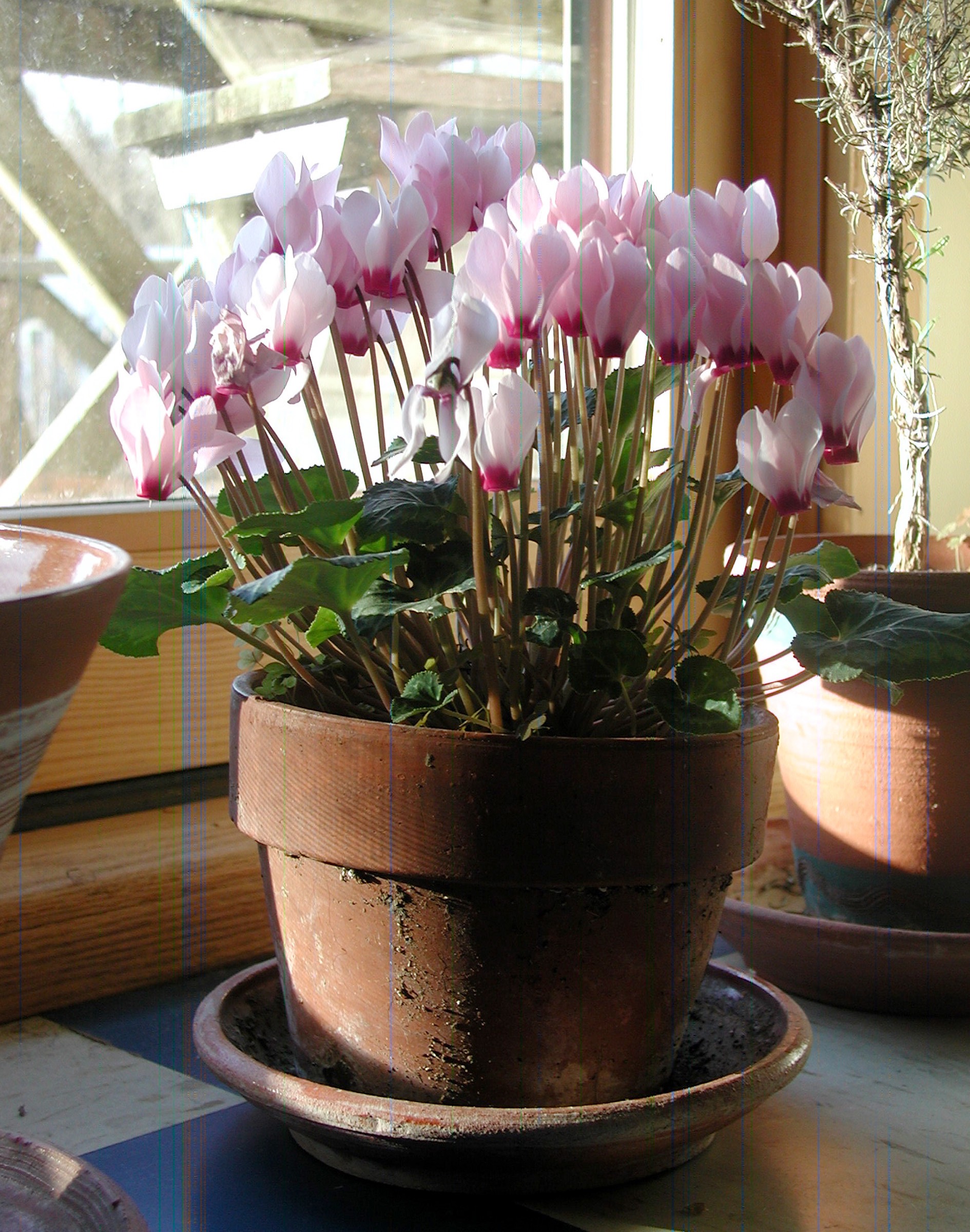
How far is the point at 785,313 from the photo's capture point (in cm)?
56

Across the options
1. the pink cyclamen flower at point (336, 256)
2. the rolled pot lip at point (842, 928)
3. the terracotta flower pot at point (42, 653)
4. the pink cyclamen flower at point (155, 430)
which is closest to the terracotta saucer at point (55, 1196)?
the terracotta flower pot at point (42, 653)

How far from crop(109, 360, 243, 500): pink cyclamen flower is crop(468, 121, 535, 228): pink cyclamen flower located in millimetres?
158

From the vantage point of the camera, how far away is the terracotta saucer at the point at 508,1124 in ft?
1.89

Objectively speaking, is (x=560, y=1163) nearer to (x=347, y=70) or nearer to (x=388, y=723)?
(x=388, y=723)

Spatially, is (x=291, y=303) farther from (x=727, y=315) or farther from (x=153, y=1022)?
(x=153, y=1022)

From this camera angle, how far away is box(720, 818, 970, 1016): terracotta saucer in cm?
88

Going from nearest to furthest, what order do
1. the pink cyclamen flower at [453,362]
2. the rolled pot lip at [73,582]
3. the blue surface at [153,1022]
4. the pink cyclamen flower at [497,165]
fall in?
1. the rolled pot lip at [73,582]
2. the pink cyclamen flower at [453,362]
3. the pink cyclamen flower at [497,165]
4. the blue surface at [153,1022]

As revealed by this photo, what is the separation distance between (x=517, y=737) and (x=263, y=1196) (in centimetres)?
27

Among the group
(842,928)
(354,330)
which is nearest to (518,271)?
(354,330)

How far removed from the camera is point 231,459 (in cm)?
67

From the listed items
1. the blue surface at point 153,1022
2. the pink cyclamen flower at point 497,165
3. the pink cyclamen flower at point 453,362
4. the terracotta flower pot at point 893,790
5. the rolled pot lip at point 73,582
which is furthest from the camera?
the terracotta flower pot at point 893,790

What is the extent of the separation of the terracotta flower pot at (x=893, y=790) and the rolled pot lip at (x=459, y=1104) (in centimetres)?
27

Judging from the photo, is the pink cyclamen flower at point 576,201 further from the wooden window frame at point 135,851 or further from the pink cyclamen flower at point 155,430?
the wooden window frame at point 135,851

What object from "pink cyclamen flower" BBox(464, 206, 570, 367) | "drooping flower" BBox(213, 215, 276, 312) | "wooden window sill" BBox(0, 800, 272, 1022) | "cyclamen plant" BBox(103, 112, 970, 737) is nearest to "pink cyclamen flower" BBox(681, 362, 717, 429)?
"cyclamen plant" BBox(103, 112, 970, 737)
